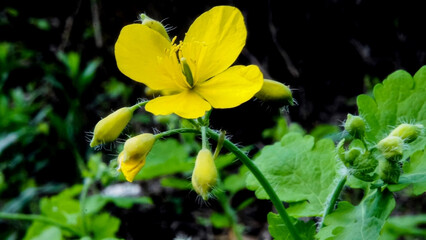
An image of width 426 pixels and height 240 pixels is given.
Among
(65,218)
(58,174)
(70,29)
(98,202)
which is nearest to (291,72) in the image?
(98,202)

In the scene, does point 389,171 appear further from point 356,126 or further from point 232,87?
point 232,87

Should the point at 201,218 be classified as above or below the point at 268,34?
below

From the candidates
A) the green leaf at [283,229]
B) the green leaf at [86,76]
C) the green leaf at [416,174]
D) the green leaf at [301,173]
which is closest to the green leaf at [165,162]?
the green leaf at [301,173]

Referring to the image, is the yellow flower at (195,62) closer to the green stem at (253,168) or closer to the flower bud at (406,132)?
the green stem at (253,168)

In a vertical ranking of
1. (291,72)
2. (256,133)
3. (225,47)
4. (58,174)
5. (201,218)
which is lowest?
(58,174)

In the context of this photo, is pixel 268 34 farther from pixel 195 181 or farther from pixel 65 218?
pixel 195 181

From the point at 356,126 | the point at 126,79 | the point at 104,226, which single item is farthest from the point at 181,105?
the point at 126,79

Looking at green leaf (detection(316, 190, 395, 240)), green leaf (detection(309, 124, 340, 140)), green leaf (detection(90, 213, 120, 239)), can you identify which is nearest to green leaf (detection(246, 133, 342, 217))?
green leaf (detection(316, 190, 395, 240))
